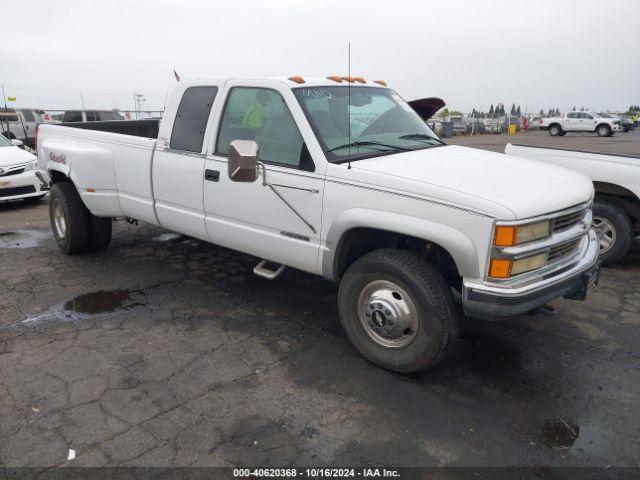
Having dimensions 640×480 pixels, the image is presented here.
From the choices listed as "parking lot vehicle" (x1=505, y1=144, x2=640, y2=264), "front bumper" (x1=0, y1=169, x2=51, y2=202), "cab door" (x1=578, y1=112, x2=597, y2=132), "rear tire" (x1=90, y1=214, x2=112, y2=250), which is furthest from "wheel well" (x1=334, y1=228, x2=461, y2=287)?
"cab door" (x1=578, y1=112, x2=597, y2=132)

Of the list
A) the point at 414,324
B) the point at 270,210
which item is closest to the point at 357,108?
the point at 270,210

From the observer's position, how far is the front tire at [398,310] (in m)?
3.25

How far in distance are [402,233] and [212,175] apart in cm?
190

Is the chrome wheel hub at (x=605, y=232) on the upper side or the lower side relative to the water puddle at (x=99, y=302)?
upper

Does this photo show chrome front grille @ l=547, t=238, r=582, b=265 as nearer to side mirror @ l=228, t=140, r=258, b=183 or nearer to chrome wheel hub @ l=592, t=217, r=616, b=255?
side mirror @ l=228, t=140, r=258, b=183

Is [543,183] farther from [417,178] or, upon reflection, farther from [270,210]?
[270,210]

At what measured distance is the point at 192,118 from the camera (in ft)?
15.1

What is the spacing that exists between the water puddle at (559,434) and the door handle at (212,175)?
3.06 metres

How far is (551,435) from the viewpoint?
9.70ft

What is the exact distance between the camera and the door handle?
430cm

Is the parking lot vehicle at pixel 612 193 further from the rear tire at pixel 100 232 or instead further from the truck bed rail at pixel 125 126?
the rear tire at pixel 100 232

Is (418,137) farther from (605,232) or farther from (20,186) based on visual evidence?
(20,186)

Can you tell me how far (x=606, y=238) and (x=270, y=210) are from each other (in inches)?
162

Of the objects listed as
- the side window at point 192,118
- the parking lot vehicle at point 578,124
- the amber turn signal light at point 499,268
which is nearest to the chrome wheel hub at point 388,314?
the amber turn signal light at point 499,268
